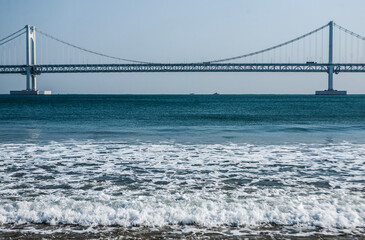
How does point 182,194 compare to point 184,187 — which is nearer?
point 182,194

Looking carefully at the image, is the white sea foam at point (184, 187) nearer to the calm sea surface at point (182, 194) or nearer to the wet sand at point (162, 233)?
the calm sea surface at point (182, 194)

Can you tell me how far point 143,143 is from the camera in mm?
10695

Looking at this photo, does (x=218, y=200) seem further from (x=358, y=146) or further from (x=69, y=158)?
(x=358, y=146)

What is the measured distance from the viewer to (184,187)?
5445mm

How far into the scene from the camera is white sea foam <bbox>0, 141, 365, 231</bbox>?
411 centimetres

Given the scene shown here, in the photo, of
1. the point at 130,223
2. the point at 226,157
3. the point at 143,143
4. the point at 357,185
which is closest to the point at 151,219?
the point at 130,223

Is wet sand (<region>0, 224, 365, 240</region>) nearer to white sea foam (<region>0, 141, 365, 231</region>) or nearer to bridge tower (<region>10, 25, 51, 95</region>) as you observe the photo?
white sea foam (<region>0, 141, 365, 231</region>)

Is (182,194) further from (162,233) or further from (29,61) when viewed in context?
(29,61)

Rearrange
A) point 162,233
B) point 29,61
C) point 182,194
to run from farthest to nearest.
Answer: point 29,61 < point 182,194 < point 162,233

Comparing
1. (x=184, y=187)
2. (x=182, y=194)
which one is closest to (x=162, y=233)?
(x=182, y=194)

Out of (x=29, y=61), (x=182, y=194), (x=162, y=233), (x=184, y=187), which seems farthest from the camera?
(x=29, y=61)

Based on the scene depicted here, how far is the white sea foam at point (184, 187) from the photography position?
162 inches

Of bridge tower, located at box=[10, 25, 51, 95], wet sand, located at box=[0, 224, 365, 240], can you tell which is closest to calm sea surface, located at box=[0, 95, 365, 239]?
wet sand, located at box=[0, 224, 365, 240]

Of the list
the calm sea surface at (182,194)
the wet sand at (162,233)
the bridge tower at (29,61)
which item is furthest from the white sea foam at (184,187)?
the bridge tower at (29,61)
